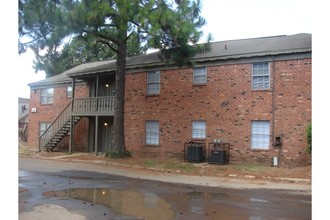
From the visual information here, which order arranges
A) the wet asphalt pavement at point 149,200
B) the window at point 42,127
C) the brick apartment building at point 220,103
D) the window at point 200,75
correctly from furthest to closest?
the window at point 42,127 → the window at point 200,75 → the brick apartment building at point 220,103 → the wet asphalt pavement at point 149,200

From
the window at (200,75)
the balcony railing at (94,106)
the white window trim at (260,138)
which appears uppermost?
the window at (200,75)

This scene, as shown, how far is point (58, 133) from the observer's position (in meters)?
23.3

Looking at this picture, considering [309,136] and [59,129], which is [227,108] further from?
[59,129]

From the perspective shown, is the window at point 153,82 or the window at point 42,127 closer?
the window at point 153,82

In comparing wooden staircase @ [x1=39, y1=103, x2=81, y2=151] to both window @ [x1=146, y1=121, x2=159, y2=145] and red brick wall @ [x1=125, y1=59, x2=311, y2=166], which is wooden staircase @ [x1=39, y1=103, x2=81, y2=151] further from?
window @ [x1=146, y1=121, x2=159, y2=145]

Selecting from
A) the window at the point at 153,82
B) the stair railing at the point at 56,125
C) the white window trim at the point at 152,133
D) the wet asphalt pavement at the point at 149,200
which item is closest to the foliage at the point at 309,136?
the wet asphalt pavement at the point at 149,200

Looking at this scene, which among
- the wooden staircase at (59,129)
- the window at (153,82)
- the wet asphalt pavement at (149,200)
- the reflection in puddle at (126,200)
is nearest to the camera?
the wet asphalt pavement at (149,200)

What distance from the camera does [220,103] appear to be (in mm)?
17594

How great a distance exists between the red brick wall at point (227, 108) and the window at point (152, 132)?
283mm

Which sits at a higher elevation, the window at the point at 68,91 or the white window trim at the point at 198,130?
the window at the point at 68,91

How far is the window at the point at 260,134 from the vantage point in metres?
16.3

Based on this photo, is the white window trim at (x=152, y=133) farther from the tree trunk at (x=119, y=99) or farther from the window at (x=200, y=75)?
the window at (x=200, y=75)

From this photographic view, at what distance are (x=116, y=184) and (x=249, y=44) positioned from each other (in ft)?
38.9
